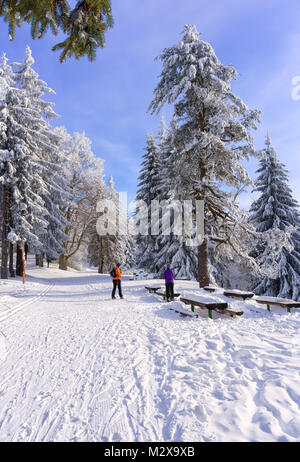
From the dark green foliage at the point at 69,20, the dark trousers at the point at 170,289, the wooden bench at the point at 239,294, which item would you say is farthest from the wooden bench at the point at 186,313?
the dark green foliage at the point at 69,20

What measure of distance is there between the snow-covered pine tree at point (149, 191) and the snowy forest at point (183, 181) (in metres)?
0.11

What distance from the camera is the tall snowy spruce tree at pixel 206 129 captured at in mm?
11555

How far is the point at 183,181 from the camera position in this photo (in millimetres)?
13062

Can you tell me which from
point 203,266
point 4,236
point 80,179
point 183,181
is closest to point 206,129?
point 183,181

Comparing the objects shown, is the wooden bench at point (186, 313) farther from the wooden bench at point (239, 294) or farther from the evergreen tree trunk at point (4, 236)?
the evergreen tree trunk at point (4, 236)

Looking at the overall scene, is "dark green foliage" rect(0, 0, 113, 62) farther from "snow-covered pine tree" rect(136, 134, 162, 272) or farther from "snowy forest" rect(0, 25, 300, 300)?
"snow-covered pine tree" rect(136, 134, 162, 272)

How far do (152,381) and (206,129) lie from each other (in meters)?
12.7

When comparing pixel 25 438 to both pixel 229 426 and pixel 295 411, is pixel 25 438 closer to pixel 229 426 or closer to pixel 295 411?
pixel 229 426

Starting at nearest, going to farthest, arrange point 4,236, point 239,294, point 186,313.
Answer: point 186,313, point 239,294, point 4,236

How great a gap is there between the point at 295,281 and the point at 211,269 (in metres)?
5.84

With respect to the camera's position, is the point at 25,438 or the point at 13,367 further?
the point at 13,367

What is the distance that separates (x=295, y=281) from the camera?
55.2 ft

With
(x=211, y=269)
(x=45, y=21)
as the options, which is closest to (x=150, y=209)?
(x=211, y=269)

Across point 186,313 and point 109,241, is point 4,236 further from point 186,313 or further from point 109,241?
point 109,241
